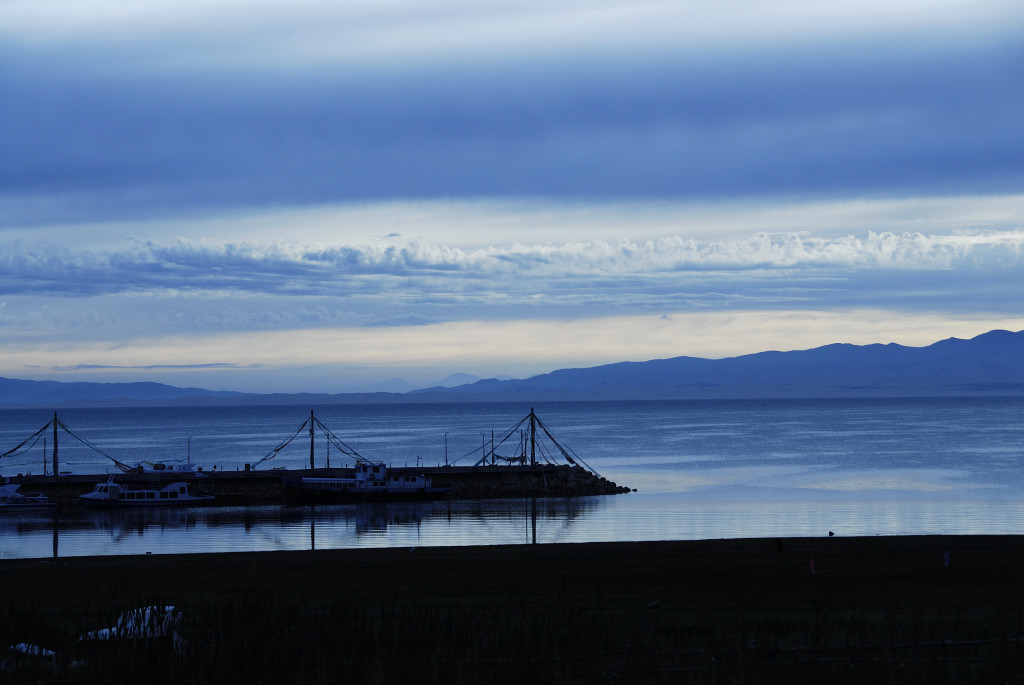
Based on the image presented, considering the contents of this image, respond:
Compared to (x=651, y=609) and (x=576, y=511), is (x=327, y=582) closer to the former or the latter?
(x=651, y=609)

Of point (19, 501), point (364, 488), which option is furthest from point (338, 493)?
point (19, 501)

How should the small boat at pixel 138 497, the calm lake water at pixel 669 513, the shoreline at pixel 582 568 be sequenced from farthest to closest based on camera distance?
the small boat at pixel 138 497, the calm lake water at pixel 669 513, the shoreline at pixel 582 568

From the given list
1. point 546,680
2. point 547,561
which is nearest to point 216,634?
point 546,680

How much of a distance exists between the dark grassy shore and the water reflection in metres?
10.8

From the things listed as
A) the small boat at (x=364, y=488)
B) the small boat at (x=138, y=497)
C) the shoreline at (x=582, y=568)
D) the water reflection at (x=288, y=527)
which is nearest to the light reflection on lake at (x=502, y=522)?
the water reflection at (x=288, y=527)

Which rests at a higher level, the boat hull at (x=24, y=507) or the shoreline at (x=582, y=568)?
the shoreline at (x=582, y=568)

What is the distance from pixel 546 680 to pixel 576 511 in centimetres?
5454

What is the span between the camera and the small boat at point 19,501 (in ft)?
250

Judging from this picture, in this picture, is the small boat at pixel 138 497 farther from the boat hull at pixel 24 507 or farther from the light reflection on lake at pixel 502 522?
the boat hull at pixel 24 507

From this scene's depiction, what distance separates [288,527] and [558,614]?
140 feet

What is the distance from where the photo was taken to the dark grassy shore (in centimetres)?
1461

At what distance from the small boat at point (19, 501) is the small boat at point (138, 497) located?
96.0 inches

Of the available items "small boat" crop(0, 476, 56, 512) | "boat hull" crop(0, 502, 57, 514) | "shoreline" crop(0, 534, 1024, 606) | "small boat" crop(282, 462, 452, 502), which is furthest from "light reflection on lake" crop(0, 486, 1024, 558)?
"shoreline" crop(0, 534, 1024, 606)

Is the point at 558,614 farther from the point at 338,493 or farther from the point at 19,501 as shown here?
the point at 19,501
